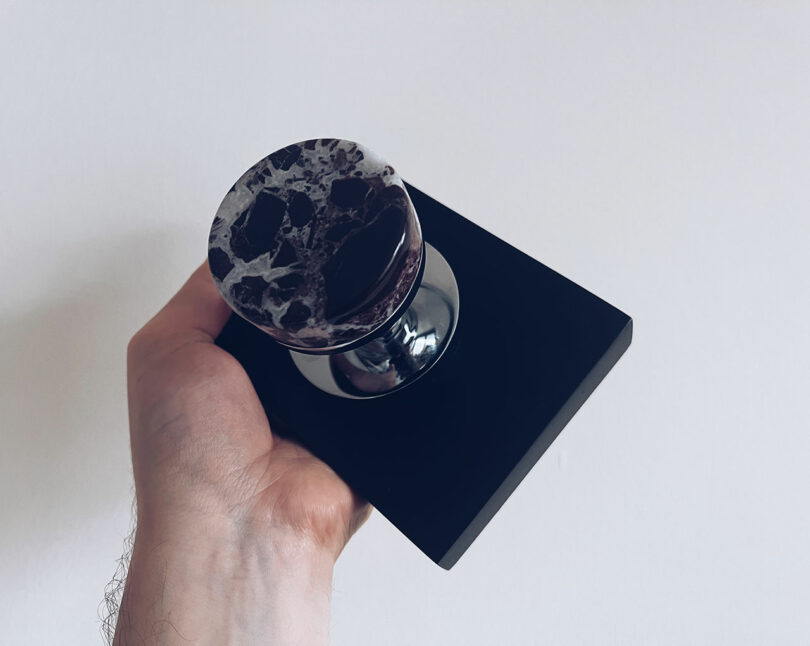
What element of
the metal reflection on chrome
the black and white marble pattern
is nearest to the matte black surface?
the metal reflection on chrome

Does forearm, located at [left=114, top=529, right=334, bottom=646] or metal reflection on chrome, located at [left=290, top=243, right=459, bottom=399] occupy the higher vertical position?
metal reflection on chrome, located at [left=290, top=243, right=459, bottom=399]

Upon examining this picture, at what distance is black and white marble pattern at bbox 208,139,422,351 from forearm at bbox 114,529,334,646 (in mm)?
234

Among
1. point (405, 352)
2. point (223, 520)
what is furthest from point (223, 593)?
point (405, 352)

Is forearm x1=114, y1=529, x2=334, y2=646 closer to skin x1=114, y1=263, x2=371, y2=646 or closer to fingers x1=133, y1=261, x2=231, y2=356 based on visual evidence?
skin x1=114, y1=263, x2=371, y2=646

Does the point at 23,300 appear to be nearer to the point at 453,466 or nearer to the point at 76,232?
the point at 76,232

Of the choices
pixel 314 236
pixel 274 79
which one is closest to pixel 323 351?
pixel 314 236

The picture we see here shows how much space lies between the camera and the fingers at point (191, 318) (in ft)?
2.73

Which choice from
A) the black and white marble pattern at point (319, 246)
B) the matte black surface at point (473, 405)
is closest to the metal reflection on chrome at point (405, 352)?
the matte black surface at point (473, 405)

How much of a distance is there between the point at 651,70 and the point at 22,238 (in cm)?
78

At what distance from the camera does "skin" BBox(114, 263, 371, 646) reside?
2.42 ft

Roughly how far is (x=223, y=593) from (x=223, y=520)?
0.20ft

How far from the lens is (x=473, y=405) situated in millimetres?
732

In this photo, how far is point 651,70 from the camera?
1037 mm

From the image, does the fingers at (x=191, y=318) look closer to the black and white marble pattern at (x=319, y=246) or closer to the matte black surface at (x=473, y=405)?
the matte black surface at (x=473, y=405)
